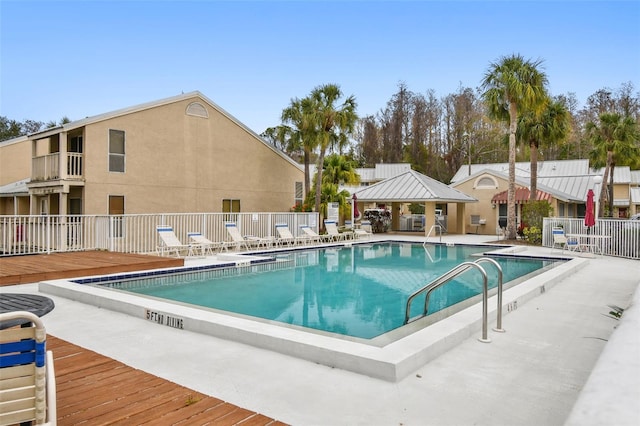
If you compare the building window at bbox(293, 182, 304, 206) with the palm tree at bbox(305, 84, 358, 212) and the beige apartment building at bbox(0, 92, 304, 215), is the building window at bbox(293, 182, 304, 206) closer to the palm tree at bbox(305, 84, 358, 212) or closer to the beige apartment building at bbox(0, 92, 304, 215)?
the beige apartment building at bbox(0, 92, 304, 215)

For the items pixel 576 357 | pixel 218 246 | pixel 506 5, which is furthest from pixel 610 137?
pixel 576 357

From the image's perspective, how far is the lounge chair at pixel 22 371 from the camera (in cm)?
231

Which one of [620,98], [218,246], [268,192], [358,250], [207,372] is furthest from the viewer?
[620,98]

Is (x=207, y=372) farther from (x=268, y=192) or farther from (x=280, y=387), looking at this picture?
(x=268, y=192)

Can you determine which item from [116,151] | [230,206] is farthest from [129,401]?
[230,206]

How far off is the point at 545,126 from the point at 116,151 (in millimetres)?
21461

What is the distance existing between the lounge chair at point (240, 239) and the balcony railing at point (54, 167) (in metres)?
6.09

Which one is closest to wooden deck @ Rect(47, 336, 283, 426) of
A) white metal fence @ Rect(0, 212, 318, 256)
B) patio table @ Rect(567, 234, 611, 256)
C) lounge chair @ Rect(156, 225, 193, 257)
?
lounge chair @ Rect(156, 225, 193, 257)

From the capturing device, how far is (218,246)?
17.4 m

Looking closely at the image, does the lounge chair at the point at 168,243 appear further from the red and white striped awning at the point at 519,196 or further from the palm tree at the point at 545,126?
the red and white striped awning at the point at 519,196

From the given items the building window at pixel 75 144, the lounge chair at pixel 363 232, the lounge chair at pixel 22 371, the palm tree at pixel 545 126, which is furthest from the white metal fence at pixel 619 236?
the building window at pixel 75 144

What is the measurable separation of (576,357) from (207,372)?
4174 mm

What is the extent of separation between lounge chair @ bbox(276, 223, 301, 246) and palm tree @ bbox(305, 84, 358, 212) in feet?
11.9

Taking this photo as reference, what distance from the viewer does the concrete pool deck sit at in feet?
7.88
